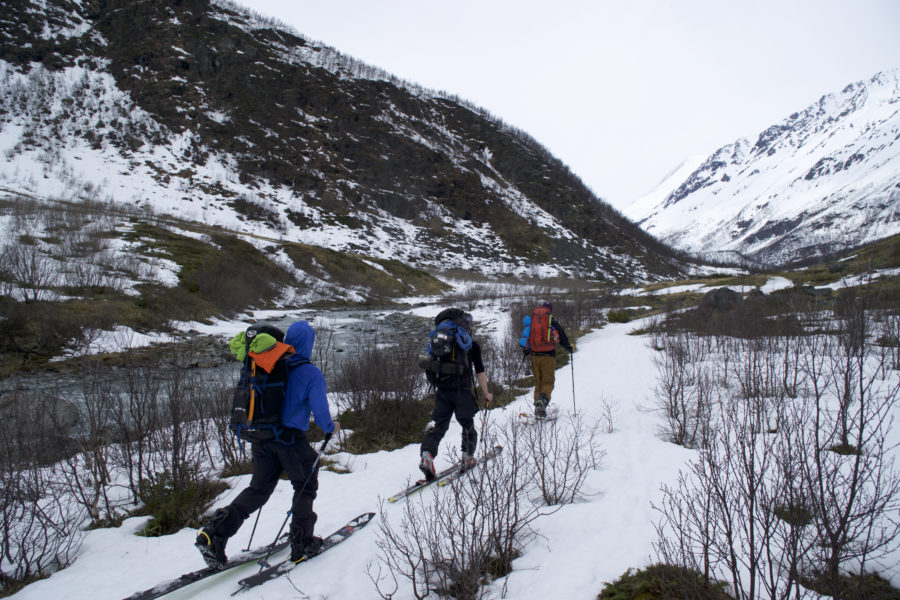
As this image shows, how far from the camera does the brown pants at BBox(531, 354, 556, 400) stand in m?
6.42

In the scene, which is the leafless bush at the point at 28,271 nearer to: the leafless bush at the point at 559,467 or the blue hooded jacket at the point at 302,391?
the blue hooded jacket at the point at 302,391

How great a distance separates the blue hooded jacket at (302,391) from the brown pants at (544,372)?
4003 millimetres

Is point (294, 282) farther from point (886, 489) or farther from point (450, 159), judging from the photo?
point (450, 159)

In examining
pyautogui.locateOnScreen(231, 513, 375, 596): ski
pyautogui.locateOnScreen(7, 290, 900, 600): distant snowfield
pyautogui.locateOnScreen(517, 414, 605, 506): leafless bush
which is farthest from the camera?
pyautogui.locateOnScreen(517, 414, 605, 506): leafless bush

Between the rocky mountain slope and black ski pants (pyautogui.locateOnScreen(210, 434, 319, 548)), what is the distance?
133 ft

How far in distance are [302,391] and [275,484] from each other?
0.77 meters

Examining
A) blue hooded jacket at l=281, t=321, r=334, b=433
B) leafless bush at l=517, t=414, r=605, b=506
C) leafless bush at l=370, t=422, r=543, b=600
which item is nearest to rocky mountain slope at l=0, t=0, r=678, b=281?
blue hooded jacket at l=281, t=321, r=334, b=433

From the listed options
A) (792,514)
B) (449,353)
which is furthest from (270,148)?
(792,514)

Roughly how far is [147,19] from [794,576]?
91.1m

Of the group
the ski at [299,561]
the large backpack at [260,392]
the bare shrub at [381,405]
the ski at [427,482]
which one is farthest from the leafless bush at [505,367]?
the large backpack at [260,392]

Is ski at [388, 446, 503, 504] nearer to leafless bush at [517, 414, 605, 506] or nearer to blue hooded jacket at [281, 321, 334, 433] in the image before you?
leafless bush at [517, 414, 605, 506]

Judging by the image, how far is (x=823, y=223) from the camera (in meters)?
141

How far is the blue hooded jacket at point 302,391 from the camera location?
3059mm

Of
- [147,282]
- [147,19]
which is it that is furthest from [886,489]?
[147,19]
